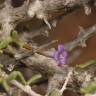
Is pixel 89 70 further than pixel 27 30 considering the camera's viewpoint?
No

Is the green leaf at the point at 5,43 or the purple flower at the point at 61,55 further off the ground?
the green leaf at the point at 5,43

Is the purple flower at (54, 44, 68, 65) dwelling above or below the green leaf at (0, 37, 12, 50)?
below

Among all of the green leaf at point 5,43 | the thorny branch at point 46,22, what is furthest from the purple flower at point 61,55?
the green leaf at point 5,43

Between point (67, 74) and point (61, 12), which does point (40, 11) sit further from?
point (67, 74)

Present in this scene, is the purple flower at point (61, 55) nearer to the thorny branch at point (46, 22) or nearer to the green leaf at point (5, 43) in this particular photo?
the thorny branch at point (46, 22)

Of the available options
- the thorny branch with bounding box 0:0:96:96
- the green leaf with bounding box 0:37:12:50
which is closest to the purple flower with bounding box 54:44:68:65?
the thorny branch with bounding box 0:0:96:96

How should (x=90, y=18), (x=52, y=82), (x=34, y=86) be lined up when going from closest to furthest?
(x=52, y=82), (x=34, y=86), (x=90, y=18)

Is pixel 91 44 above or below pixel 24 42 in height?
below

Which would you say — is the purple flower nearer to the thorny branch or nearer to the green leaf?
the thorny branch

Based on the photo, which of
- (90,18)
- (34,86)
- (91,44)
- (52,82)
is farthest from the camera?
(91,44)

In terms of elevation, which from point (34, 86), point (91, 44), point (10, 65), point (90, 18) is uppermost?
point (10, 65)

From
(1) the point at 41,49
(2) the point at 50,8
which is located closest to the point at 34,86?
(1) the point at 41,49
